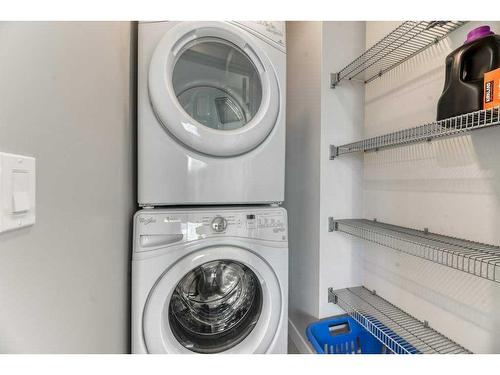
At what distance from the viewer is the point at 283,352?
108cm

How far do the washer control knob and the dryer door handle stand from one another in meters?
0.13

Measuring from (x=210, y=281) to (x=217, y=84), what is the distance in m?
0.96

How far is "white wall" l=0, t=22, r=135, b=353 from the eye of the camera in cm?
44

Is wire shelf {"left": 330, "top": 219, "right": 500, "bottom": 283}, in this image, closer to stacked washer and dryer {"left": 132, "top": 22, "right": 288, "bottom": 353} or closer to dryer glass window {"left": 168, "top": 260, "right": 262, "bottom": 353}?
stacked washer and dryer {"left": 132, "top": 22, "right": 288, "bottom": 353}

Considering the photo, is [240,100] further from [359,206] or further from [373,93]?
[359,206]

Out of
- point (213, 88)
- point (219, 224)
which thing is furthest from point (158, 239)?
point (213, 88)

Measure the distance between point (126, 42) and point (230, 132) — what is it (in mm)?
570

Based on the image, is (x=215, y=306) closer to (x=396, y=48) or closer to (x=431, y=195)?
(x=431, y=195)

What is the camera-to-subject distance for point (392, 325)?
1.03m

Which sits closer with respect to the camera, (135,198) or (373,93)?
(135,198)

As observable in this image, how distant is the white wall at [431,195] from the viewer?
2.65 feet
